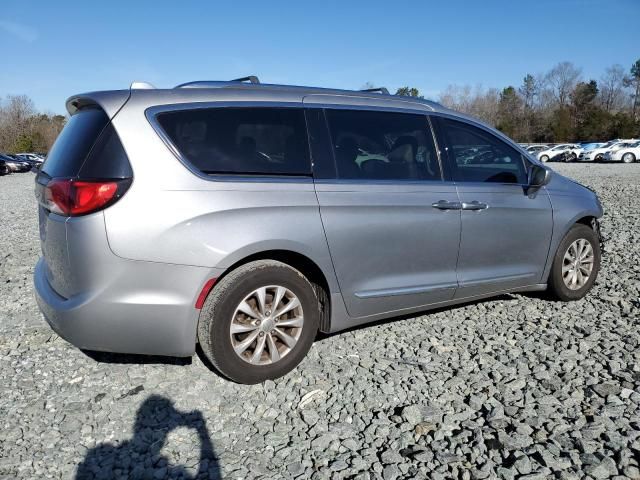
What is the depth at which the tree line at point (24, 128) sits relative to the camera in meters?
71.1

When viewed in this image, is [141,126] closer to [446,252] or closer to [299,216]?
[299,216]

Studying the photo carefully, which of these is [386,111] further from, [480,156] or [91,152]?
[91,152]

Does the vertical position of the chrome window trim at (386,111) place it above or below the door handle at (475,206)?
above

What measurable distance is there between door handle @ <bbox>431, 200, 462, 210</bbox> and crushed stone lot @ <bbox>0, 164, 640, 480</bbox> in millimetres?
1027

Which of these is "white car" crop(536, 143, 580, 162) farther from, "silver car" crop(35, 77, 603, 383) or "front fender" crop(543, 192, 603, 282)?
"silver car" crop(35, 77, 603, 383)

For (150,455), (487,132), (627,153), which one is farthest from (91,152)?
(627,153)

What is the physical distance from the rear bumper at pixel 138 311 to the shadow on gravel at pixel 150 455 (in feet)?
1.22

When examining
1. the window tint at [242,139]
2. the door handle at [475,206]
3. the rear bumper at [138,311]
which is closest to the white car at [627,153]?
the door handle at [475,206]

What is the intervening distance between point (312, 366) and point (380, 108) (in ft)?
6.45

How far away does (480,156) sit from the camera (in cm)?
444

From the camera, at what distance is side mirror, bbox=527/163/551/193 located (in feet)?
14.6

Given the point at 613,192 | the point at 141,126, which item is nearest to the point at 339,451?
the point at 141,126

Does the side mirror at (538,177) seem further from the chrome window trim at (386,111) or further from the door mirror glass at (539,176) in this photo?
the chrome window trim at (386,111)

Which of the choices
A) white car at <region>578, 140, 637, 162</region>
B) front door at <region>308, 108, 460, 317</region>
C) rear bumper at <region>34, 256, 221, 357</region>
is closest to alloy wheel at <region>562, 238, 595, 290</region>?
front door at <region>308, 108, 460, 317</region>
